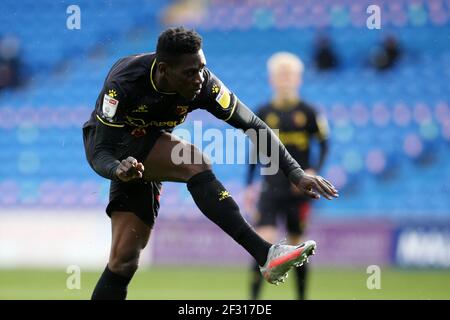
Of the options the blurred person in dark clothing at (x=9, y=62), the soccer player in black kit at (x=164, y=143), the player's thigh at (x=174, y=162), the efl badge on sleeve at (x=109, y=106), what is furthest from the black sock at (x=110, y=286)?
the blurred person in dark clothing at (x=9, y=62)

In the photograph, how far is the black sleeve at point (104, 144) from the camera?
15.1ft

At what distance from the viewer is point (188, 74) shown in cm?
458

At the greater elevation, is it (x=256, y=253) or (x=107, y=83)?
(x=107, y=83)

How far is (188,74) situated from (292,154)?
12.0 feet

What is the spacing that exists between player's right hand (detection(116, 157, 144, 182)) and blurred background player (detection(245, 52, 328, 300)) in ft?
11.0

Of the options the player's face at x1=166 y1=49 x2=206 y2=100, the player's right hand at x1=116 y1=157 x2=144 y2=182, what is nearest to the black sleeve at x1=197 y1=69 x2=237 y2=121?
the player's face at x1=166 y1=49 x2=206 y2=100

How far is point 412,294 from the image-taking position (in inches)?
325

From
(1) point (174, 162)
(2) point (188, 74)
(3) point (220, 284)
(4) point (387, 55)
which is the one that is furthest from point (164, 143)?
(4) point (387, 55)

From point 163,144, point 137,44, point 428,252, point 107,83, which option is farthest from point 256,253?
point 137,44

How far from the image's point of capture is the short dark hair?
452 cm

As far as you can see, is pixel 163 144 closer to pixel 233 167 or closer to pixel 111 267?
pixel 111 267

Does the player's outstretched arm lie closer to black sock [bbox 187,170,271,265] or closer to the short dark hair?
black sock [bbox 187,170,271,265]
